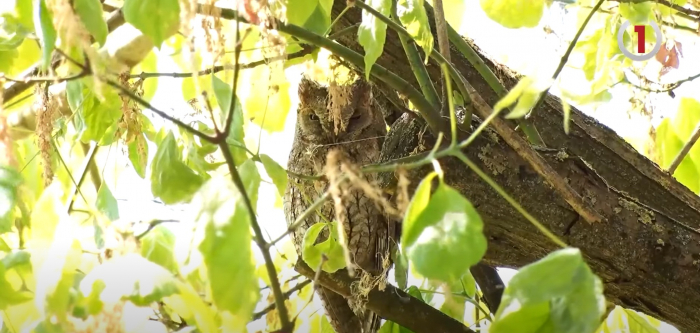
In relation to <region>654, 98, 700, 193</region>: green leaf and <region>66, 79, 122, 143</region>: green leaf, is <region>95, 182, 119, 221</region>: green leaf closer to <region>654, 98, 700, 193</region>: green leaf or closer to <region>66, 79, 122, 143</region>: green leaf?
<region>66, 79, 122, 143</region>: green leaf

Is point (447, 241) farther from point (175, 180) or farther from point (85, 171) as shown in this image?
point (85, 171)

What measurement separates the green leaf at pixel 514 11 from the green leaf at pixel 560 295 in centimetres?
36

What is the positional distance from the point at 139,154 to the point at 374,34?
10.4 inches

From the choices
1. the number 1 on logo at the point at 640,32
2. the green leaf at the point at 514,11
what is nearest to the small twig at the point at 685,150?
the number 1 on logo at the point at 640,32

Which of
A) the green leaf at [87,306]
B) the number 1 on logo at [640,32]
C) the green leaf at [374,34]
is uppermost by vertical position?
the number 1 on logo at [640,32]

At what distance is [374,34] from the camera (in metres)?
0.38

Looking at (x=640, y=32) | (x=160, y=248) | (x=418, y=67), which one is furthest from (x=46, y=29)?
(x=640, y=32)

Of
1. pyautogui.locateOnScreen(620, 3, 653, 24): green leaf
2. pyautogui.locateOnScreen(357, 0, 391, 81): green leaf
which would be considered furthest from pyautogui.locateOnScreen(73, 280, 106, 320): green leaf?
pyautogui.locateOnScreen(620, 3, 653, 24): green leaf

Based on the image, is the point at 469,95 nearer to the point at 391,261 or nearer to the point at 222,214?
the point at 222,214

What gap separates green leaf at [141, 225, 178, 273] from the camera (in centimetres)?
34

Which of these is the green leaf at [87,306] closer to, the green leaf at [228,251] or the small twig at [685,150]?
the green leaf at [228,251]

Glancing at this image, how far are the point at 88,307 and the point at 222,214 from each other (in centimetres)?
17

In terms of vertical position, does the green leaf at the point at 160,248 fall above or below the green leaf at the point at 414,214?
below

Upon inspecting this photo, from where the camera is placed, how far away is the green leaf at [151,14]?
32 centimetres
